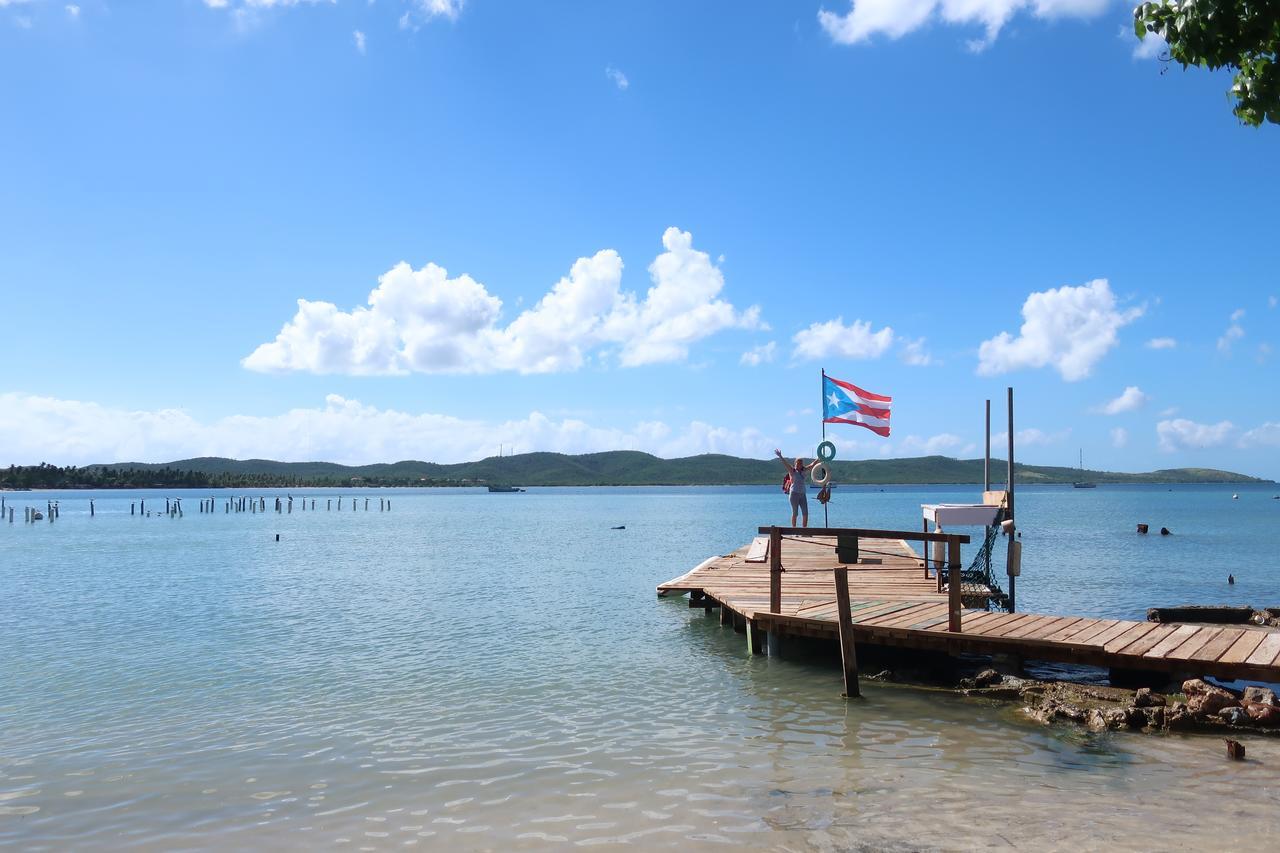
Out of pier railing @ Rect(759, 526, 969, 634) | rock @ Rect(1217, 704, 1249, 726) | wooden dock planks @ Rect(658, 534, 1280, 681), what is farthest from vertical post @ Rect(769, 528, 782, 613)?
rock @ Rect(1217, 704, 1249, 726)

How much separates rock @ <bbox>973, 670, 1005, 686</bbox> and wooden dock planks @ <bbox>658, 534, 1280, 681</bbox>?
664mm

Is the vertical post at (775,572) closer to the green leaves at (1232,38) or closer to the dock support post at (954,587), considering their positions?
the dock support post at (954,587)

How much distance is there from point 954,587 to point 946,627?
757 mm

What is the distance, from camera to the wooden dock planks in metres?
10.7

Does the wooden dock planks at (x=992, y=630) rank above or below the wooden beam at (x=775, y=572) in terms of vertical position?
below

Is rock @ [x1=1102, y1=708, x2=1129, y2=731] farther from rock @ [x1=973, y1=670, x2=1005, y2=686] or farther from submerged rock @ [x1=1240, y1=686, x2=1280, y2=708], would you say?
rock @ [x1=973, y1=670, x2=1005, y2=686]

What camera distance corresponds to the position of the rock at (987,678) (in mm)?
12375

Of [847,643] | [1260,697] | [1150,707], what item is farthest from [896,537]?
[1260,697]

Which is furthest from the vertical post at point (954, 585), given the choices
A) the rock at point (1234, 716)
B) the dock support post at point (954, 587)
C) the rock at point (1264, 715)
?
the rock at point (1264, 715)

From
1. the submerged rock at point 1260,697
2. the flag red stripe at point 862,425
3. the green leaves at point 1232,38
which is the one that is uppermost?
the green leaves at point 1232,38

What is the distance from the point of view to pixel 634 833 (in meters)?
7.78

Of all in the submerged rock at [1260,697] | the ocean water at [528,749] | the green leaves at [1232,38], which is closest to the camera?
the green leaves at [1232,38]

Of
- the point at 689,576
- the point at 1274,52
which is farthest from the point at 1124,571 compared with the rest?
the point at 1274,52

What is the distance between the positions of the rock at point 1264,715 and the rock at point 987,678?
2926 mm
